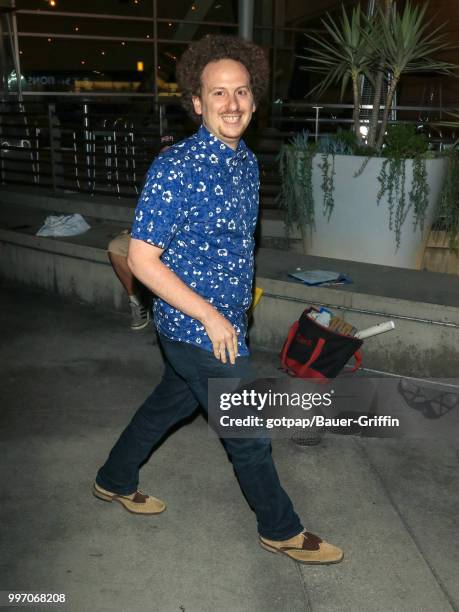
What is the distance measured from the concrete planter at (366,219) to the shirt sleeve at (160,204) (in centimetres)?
342

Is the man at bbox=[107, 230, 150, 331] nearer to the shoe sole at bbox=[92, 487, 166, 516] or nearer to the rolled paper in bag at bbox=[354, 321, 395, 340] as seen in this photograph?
the rolled paper in bag at bbox=[354, 321, 395, 340]

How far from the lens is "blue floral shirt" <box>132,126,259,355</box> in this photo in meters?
2.31

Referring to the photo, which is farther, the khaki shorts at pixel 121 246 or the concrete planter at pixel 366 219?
the concrete planter at pixel 366 219

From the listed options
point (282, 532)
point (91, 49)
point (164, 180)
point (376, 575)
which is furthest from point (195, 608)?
point (91, 49)

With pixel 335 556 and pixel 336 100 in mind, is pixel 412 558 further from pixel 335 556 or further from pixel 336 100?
pixel 336 100

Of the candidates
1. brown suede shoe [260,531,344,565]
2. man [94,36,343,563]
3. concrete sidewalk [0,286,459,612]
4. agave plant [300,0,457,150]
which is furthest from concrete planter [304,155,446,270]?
brown suede shoe [260,531,344,565]

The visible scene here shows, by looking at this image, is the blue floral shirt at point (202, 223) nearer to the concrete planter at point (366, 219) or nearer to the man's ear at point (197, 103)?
the man's ear at point (197, 103)

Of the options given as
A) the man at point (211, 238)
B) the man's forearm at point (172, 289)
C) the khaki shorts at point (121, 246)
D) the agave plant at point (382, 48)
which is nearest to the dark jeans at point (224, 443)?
the man at point (211, 238)

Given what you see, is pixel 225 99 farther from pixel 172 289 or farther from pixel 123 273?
pixel 123 273

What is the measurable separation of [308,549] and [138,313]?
3185 mm

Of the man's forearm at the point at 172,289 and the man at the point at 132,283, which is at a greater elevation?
the man's forearm at the point at 172,289

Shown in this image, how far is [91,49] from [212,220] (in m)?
14.2

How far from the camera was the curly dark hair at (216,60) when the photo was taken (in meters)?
2.48

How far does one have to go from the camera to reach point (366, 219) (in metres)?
5.54
